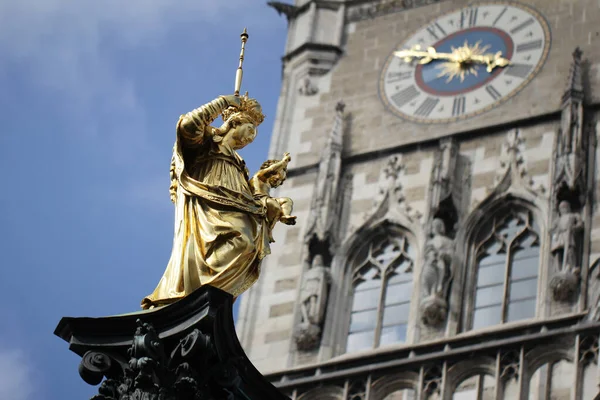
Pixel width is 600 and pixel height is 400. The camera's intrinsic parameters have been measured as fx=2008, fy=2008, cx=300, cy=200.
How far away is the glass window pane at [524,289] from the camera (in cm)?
2577

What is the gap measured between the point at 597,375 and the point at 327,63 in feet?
29.0

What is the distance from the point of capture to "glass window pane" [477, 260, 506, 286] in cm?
2630

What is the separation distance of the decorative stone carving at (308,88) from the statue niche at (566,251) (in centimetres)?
563

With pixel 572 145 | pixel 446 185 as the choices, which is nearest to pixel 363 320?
pixel 446 185

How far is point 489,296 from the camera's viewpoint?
85.8 feet

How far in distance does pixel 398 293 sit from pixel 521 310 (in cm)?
196

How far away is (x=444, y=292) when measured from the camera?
2614 centimetres

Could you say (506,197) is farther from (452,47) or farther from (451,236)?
(452,47)

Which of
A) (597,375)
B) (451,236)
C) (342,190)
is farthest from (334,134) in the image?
(597,375)

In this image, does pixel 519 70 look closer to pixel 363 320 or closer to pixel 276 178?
pixel 363 320

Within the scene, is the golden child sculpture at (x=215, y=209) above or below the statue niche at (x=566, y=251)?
below

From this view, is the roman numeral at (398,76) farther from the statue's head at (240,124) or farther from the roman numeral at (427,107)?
the statue's head at (240,124)

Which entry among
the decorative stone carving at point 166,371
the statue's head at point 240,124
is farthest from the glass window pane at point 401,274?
the decorative stone carving at point 166,371

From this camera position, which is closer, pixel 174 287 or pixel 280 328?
pixel 174 287
